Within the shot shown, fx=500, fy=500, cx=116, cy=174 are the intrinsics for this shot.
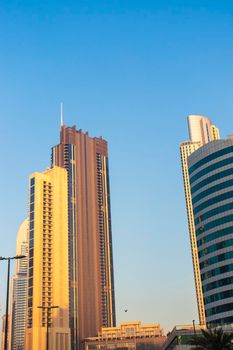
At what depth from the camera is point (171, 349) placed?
94.7 m

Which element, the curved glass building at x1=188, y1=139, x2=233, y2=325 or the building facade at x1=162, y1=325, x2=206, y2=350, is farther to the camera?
the curved glass building at x1=188, y1=139, x2=233, y2=325

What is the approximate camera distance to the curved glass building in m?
110

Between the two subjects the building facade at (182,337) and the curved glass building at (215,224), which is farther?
the curved glass building at (215,224)

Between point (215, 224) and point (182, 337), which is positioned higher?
point (215, 224)

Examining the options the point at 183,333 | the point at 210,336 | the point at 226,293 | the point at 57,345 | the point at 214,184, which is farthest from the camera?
the point at 57,345

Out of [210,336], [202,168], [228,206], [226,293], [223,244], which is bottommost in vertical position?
[210,336]

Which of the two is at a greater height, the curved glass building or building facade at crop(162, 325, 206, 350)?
the curved glass building

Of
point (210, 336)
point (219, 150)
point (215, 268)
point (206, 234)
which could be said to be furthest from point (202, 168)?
point (210, 336)

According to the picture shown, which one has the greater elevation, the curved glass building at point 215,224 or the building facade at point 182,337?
the curved glass building at point 215,224

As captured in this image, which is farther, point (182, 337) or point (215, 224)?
point (215, 224)

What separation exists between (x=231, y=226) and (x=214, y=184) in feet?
37.5

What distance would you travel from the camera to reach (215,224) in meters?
116

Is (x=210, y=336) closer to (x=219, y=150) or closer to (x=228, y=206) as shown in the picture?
(x=228, y=206)

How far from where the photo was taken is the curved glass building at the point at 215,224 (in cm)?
11031
